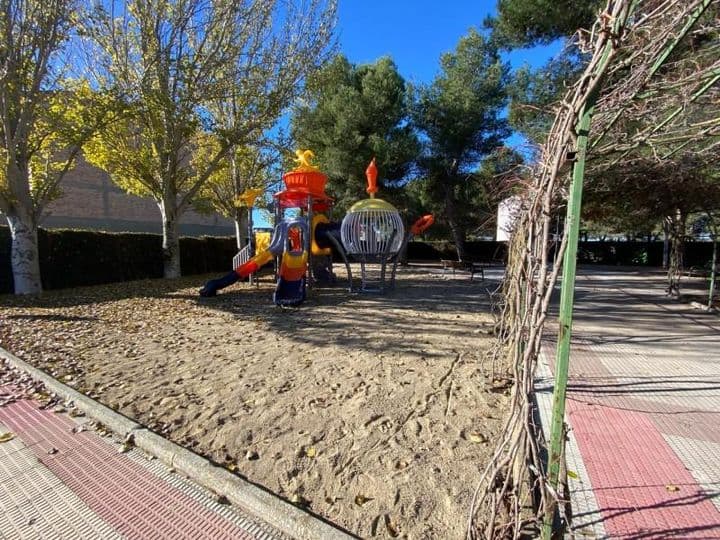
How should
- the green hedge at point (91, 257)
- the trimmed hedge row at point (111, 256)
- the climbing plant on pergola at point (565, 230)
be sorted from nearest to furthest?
the climbing plant on pergola at point (565, 230) < the green hedge at point (91, 257) < the trimmed hedge row at point (111, 256)

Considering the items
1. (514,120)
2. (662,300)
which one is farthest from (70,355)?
(662,300)

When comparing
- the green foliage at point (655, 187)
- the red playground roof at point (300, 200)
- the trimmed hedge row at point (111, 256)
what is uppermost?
the red playground roof at point (300, 200)

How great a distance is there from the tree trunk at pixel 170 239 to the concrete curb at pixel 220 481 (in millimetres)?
10820

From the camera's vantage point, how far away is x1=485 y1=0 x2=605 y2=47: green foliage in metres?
8.24

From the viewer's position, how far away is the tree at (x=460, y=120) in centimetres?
1920

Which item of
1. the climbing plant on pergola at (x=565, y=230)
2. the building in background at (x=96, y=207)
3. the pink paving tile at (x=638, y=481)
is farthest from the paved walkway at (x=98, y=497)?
the building in background at (x=96, y=207)

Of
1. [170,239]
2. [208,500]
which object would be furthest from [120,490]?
[170,239]

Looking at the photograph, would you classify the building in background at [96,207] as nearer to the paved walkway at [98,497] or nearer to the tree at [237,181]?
the tree at [237,181]

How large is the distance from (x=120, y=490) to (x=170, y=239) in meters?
12.7

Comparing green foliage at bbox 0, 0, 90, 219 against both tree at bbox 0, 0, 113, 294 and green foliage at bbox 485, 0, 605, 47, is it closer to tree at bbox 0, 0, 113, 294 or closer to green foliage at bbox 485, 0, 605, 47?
tree at bbox 0, 0, 113, 294

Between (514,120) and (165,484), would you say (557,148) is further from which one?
(514,120)

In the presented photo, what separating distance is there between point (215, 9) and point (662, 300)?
14.9 metres

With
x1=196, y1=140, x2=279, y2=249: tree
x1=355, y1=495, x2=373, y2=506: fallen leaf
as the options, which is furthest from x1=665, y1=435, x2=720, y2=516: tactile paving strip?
x1=196, y1=140, x2=279, y2=249: tree

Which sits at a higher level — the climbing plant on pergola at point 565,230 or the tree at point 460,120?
the tree at point 460,120
